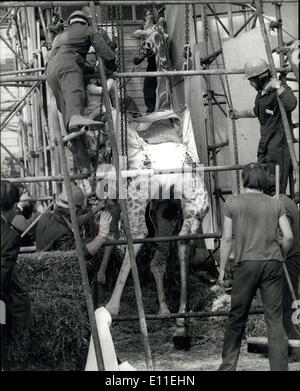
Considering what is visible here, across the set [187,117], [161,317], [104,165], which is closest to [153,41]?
[187,117]

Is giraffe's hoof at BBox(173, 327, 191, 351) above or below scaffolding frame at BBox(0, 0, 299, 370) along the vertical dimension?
below

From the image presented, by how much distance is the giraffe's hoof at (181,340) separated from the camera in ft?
27.6

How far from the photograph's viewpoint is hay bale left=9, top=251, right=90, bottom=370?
6.46 meters

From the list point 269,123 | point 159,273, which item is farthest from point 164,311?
point 269,123

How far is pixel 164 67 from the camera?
10648 millimetres

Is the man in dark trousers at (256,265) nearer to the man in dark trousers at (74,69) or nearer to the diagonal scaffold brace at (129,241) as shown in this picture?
the diagonal scaffold brace at (129,241)

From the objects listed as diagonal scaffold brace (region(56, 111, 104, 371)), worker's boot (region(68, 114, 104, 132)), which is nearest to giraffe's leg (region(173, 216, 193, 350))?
worker's boot (region(68, 114, 104, 132))

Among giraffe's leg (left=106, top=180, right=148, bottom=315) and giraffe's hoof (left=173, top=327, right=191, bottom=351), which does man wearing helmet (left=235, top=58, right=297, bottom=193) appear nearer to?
giraffe's leg (left=106, top=180, right=148, bottom=315)

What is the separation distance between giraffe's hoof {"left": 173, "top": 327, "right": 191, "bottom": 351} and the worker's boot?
280 centimetres

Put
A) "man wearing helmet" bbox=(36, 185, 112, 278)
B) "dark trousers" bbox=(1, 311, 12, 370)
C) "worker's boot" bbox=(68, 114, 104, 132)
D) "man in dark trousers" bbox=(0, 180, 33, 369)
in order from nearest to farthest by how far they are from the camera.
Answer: "man in dark trousers" bbox=(0, 180, 33, 369)
"dark trousers" bbox=(1, 311, 12, 370)
"worker's boot" bbox=(68, 114, 104, 132)
"man wearing helmet" bbox=(36, 185, 112, 278)

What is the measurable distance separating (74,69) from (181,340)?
326 centimetres

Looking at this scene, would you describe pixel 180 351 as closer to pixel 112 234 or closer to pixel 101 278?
pixel 101 278

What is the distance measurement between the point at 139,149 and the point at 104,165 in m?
1.01

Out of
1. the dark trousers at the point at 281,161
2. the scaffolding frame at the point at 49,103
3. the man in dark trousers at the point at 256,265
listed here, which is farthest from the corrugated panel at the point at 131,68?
the man in dark trousers at the point at 256,265
